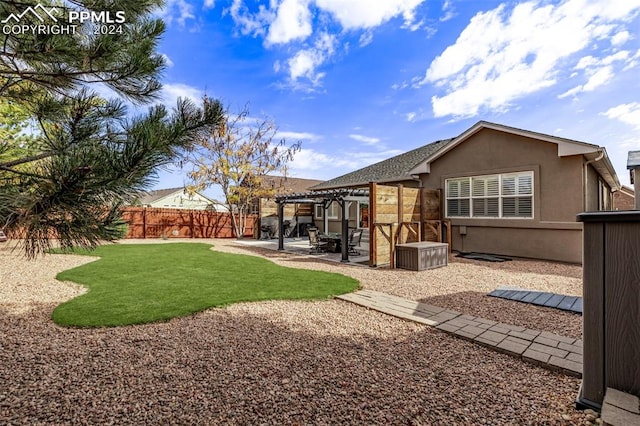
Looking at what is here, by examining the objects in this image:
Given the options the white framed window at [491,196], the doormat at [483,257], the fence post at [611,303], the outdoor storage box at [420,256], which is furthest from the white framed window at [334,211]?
the fence post at [611,303]

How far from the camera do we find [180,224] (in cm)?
1991

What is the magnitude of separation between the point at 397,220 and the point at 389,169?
7.80 m

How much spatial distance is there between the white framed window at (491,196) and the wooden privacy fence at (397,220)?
40.6 inches

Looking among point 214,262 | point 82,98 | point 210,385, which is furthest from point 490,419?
point 214,262

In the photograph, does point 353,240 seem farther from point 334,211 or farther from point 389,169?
point 334,211

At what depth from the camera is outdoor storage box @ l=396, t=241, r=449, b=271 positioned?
8527 millimetres

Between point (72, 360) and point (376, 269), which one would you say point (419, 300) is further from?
point (72, 360)

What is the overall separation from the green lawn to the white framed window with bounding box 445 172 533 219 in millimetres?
6758

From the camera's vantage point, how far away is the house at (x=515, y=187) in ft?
30.1

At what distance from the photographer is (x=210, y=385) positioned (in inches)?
106

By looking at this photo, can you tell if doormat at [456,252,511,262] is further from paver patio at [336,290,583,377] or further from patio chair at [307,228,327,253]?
paver patio at [336,290,583,377]

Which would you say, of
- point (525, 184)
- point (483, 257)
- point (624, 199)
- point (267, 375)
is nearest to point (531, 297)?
point (483, 257)

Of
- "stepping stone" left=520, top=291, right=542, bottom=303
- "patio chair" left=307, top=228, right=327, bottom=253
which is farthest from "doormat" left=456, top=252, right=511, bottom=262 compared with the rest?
"patio chair" left=307, top=228, right=327, bottom=253

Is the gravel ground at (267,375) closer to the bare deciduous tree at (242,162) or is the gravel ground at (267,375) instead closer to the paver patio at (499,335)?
the paver patio at (499,335)
